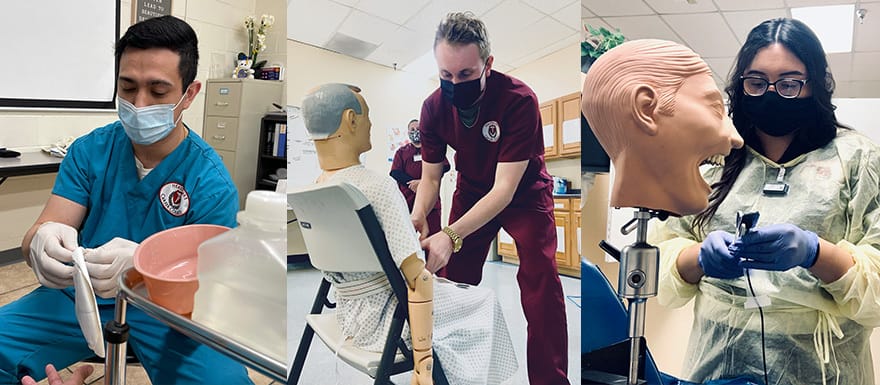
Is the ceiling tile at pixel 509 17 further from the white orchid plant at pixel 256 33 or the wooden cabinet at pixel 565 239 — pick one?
the white orchid plant at pixel 256 33

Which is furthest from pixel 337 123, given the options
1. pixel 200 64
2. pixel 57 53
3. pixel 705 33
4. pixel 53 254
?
pixel 57 53

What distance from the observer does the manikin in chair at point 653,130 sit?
0.88m

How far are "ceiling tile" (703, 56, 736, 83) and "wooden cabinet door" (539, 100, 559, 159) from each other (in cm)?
29

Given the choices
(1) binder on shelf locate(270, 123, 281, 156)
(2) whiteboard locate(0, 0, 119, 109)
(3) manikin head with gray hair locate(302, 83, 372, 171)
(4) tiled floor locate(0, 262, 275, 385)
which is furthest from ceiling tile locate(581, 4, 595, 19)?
(2) whiteboard locate(0, 0, 119, 109)

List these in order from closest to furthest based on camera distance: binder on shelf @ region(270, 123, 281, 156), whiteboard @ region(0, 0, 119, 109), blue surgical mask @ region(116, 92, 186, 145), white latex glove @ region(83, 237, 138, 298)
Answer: white latex glove @ region(83, 237, 138, 298) < blue surgical mask @ region(116, 92, 186, 145) < binder on shelf @ region(270, 123, 281, 156) < whiteboard @ region(0, 0, 119, 109)

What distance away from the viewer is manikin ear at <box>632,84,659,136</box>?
87 cm

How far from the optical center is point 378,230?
0.94 metres

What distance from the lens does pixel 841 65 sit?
981 mm

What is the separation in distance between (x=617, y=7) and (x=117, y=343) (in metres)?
1.19

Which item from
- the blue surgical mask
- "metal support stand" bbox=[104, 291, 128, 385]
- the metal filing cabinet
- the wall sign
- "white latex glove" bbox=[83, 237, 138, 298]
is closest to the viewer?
"metal support stand" bbox=[104, 291, 128, 385]

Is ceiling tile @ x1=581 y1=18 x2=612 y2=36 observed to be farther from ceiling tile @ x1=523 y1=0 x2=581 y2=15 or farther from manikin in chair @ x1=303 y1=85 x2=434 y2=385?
manikin in chair @ x1=303 y1=85 x2=434 y2=385

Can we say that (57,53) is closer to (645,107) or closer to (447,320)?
(447,320)

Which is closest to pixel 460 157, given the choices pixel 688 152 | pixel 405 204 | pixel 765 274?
pixel 405 204

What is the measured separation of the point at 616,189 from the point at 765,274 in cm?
30
